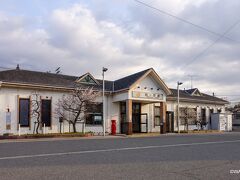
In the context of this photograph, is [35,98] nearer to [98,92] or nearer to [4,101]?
[4,101]

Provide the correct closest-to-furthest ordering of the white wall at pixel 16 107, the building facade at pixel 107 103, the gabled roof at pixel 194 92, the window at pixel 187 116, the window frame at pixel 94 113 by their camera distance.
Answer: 1. the white wall at pixel 16 107
2. the building facade at pixel 107 103
3. the window frame at pixel 94 113
4. the window at pixel 187 116
5. the gabled roof at pixel 194 92

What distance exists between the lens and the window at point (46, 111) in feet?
93.8

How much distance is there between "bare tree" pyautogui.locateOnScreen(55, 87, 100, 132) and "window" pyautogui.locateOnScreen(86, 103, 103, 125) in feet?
3.12

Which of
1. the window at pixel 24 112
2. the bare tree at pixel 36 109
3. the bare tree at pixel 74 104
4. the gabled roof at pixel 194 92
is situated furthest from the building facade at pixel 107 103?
the gabled roof at pixel 194 92

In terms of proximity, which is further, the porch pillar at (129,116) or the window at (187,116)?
the window at (187,116)

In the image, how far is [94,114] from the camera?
3172 cm

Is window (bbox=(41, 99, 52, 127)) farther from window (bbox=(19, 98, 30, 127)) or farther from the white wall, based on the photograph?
window (bbox=(19, 98, 30, 127))

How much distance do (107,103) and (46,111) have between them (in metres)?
6.73

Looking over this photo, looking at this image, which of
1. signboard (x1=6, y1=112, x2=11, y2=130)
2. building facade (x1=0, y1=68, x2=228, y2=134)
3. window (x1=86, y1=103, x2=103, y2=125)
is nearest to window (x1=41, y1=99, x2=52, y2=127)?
building facade (x1=0, y1=68, x2=228, y2=134)

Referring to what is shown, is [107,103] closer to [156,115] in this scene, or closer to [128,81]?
[128,81]

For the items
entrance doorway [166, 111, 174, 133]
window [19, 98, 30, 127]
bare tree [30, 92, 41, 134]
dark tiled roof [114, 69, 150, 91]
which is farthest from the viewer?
Answer: entrance doorway [166, 111, 174, 133]

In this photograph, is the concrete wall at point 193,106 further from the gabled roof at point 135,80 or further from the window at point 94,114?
the window at point 94,114

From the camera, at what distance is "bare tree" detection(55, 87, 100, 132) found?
28953mm

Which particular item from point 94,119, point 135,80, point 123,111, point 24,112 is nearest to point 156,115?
point 123,111
